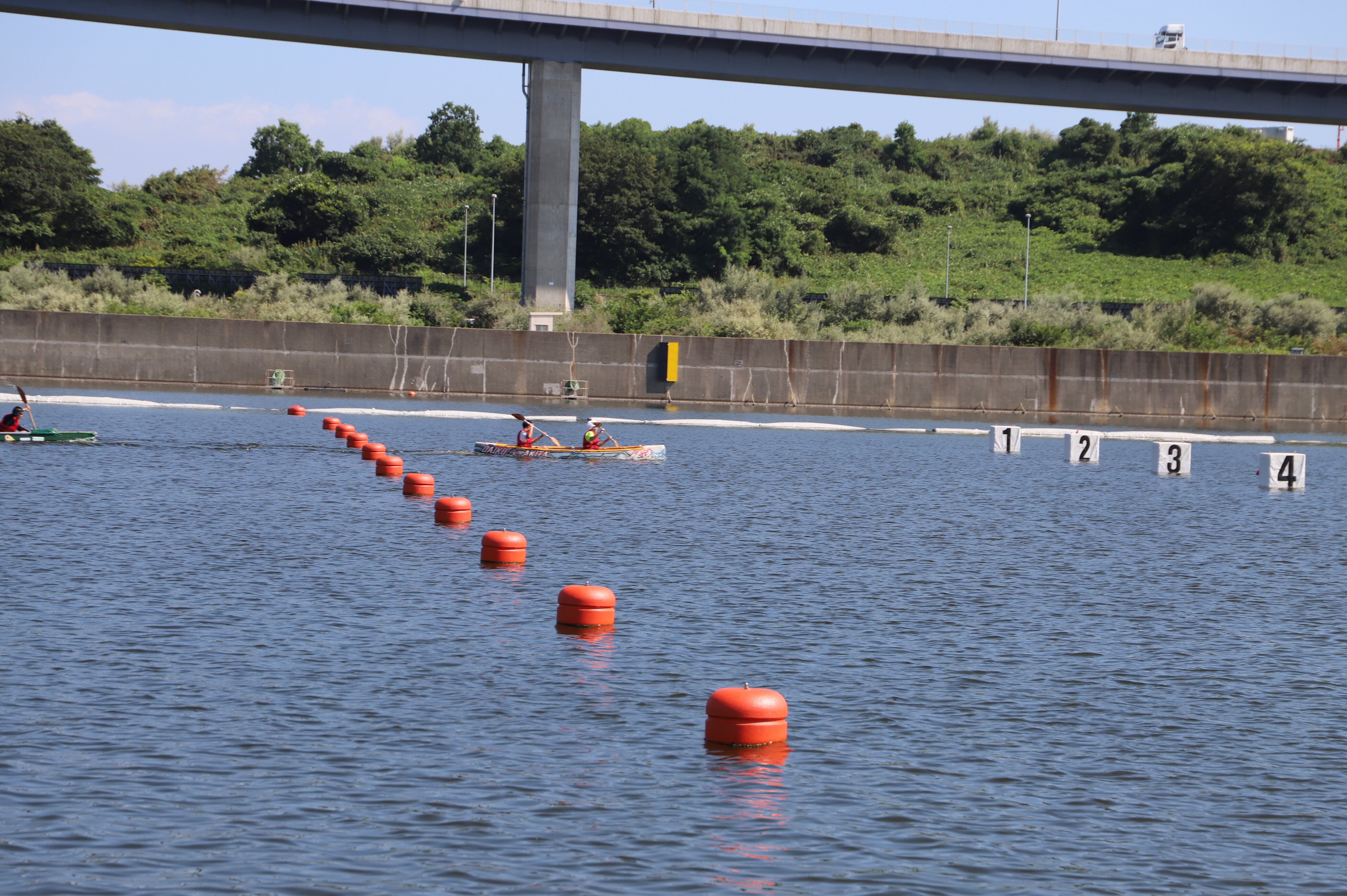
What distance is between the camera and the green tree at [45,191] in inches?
4099

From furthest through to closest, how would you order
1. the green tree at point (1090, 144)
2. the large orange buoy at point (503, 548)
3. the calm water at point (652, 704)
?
the green tree at point (1090, 144)
the large orange buoy at point (503, 548)
the calm water at point (652, 704)

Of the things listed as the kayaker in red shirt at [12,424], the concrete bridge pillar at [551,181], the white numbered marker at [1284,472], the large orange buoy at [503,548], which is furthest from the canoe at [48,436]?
the white numbered marker at [1284,472]

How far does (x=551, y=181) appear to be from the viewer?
71.8m

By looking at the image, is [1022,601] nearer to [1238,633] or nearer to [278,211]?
[1238,633]

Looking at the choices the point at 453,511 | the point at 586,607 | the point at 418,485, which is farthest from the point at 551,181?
the point at 586,607

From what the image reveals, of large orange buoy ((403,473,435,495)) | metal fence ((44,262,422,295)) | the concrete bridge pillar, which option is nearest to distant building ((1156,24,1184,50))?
the concrete bridge pillar

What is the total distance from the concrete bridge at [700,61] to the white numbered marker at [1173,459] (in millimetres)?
34735

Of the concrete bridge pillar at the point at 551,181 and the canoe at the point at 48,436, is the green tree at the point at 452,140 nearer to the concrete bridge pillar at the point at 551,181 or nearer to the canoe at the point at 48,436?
the concrete bridge pillar at the point at 551,181

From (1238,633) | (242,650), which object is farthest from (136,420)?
(1238,633)

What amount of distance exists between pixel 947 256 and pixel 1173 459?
234 feet

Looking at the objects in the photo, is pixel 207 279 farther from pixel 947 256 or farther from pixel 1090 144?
pixel 1090 144

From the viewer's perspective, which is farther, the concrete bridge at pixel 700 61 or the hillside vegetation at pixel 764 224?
the hillside vegetation at pixel 764 224

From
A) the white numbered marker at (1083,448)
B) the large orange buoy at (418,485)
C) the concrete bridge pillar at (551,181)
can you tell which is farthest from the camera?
the concrete bridge pillar at (551,181)

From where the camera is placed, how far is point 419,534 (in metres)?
26.6
